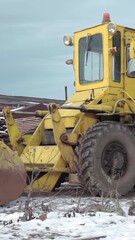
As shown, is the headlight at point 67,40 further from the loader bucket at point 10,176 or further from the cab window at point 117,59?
the loader bucket at point 10,176

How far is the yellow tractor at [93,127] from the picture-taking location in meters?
9.33

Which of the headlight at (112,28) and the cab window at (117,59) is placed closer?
the headlight at (112,28)

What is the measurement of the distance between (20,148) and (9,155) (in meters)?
2.77

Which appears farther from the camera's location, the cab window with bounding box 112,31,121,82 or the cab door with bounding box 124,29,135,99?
the cab door with bounding box 124,29,135,99

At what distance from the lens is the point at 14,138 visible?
35.2 feet

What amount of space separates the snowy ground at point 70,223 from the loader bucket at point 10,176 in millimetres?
213

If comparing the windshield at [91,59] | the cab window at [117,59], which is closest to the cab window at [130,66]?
the cab window at [117,59]

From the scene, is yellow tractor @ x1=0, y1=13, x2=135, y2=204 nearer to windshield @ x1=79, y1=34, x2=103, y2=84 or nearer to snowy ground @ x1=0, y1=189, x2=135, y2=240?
windshield @ x1=79, y1=34, x2=103, y2=84

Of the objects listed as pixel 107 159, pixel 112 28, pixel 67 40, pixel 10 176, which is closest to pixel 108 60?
pixel 112 28

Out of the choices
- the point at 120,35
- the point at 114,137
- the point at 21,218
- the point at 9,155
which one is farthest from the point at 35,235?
the point at 120,35

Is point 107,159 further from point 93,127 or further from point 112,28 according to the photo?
point 112,28

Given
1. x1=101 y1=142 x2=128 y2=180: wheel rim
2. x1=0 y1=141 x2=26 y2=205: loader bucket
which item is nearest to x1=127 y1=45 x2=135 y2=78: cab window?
x1=101 y1=142 x2=128 y2=180: wheel rim

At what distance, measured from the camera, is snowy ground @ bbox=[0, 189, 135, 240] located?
586cm

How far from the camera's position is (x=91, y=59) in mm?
10938
